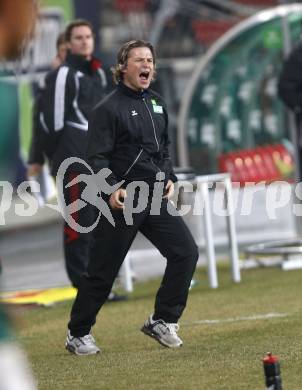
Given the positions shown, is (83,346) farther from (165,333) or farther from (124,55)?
(124,55)

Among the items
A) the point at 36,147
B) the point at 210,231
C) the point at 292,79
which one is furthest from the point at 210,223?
the point at 292,79

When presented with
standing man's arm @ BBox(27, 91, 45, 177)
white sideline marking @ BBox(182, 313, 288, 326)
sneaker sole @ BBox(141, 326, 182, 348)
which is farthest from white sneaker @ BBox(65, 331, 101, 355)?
standing man's arm @ BBox(27, 91, 45, 177)

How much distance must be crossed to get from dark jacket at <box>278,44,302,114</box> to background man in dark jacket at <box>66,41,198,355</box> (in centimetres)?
548

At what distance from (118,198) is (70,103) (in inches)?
119

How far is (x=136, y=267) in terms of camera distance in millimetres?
15344

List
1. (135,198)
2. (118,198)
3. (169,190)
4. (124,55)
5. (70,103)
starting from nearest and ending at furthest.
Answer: (118,198) → (135,198) → (169,190) → (124,55) → (70,103)

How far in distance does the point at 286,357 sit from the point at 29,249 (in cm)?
1042

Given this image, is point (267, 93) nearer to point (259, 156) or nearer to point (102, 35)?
point (259, 156)

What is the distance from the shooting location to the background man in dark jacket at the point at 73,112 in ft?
37.2

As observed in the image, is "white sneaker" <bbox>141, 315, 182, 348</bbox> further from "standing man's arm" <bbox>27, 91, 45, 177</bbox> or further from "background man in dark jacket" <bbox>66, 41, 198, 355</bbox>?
"standing man's arm" <bbox>27, 91, 45, 177</bbox>

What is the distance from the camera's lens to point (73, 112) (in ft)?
37.5

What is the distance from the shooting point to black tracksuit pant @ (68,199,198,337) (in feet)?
28.7

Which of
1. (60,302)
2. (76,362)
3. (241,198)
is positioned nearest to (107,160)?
(76,362)

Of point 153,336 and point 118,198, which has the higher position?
point 118,198
